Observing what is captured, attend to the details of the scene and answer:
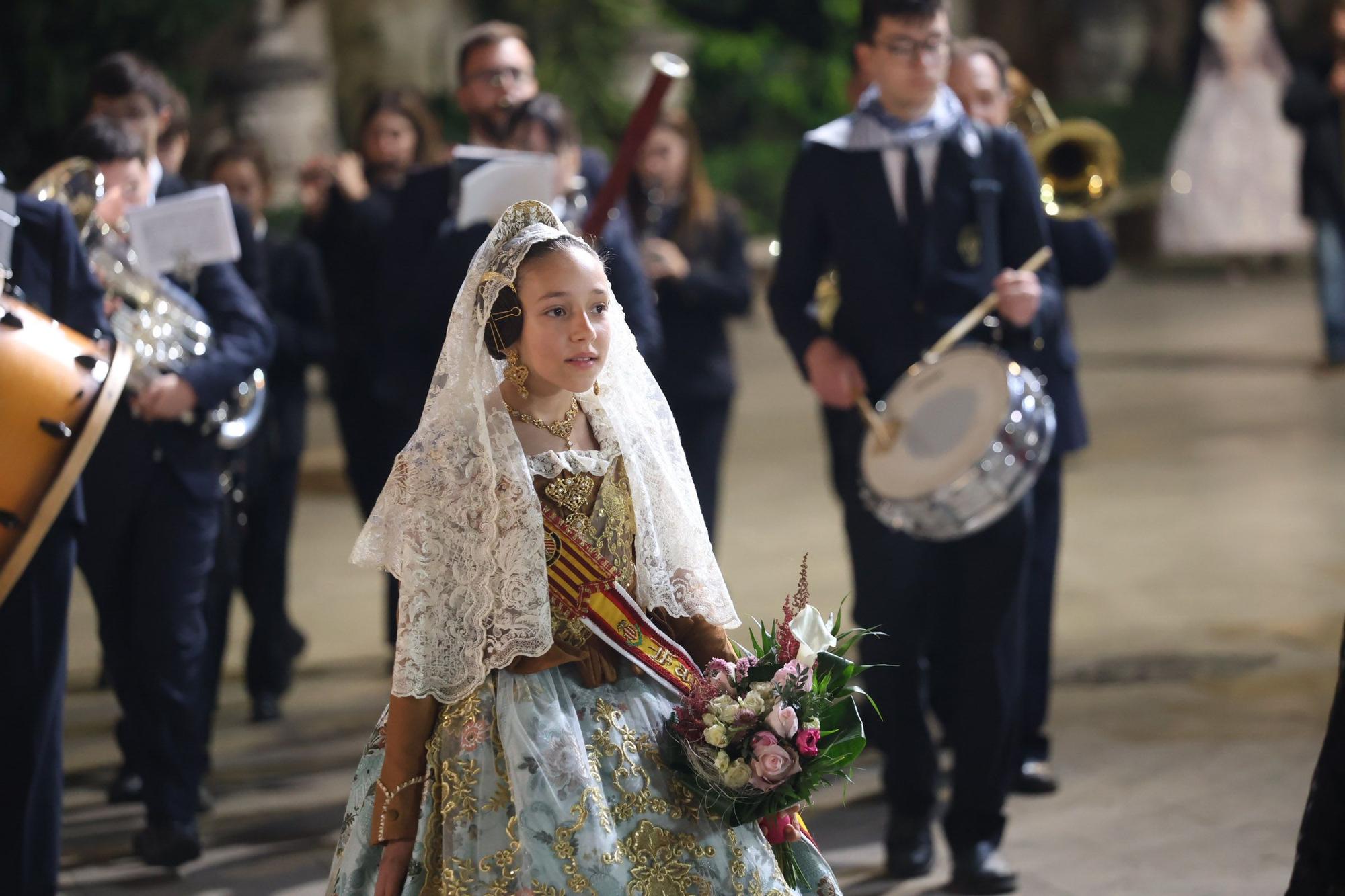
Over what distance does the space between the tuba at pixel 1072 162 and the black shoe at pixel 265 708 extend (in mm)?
2995

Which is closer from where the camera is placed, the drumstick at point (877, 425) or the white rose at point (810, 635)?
the white rose at point (810, 635)

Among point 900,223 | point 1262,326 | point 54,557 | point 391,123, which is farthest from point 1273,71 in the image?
point 54,557

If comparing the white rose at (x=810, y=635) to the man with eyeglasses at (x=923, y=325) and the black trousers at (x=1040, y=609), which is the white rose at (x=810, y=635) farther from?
the black trousers at (x=1040, y=609)

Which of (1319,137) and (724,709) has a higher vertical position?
(1319,137)

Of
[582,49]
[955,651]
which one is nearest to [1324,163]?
[955,651]

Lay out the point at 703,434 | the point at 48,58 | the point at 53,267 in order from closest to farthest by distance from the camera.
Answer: the point at 53,267 → the point at 703,434 → the point at 48,58

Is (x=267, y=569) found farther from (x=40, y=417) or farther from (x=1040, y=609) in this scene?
(x=40, y=417)

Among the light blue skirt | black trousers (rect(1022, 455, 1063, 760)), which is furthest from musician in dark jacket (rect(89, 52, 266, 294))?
the light blue skirt

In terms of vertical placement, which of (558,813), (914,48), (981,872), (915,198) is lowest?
(981,872)

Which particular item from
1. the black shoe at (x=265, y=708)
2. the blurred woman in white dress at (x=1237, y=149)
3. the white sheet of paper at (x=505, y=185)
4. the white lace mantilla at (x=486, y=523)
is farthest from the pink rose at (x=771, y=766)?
the blurred woman in white dress at (x=1237, y=149)

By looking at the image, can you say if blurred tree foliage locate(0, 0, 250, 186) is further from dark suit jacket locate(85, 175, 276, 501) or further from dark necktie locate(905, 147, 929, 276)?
dark necktie locate(905, 147, 929, 276)

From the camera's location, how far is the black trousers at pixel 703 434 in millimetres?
6566

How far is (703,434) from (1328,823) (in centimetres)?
390

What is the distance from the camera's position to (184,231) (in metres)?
4.97
